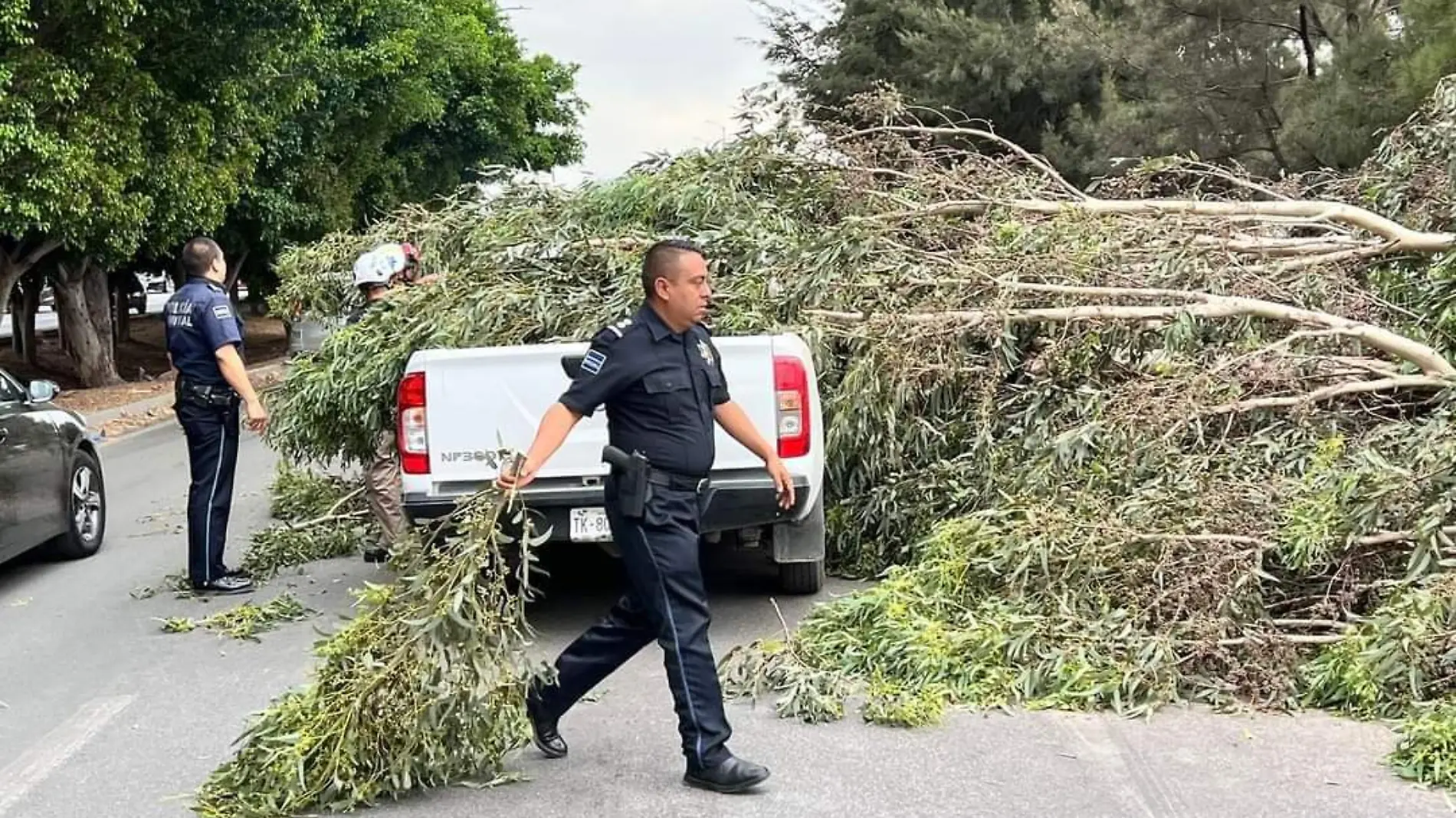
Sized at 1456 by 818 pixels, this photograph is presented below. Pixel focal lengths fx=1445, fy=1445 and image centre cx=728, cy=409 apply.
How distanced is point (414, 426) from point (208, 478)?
1.90 m

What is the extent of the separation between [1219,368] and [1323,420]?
0.69 m

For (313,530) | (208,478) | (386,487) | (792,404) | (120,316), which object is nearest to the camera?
(792,404)

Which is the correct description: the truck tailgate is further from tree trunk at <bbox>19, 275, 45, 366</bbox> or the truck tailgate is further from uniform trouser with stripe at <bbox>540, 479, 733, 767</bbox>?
tree trunk at <bbox>19, 275, 45, 366</bbox>

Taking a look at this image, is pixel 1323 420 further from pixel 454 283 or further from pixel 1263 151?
pixel 1263 151

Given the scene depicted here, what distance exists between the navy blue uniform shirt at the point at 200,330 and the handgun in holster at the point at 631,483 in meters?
3.80

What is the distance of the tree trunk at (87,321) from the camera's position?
2325 centimetres

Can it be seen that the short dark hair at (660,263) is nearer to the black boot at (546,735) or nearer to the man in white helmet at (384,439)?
the black boot at (546,735)

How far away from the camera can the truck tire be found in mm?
7172

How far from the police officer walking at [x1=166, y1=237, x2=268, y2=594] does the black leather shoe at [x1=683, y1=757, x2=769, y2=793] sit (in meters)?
3.91

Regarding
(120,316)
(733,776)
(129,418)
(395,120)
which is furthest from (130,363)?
(733,776)

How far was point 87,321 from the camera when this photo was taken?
24.2 meters

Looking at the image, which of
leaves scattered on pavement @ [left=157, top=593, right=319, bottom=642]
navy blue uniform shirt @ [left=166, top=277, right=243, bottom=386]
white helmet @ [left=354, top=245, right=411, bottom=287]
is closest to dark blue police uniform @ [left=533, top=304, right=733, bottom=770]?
leaves scattered on pavement @ [left=157, top=593, right=319, bottom=642]

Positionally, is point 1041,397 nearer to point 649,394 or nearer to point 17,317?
point 649,394

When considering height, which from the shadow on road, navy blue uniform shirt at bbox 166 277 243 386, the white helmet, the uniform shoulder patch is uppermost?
the white helmet
